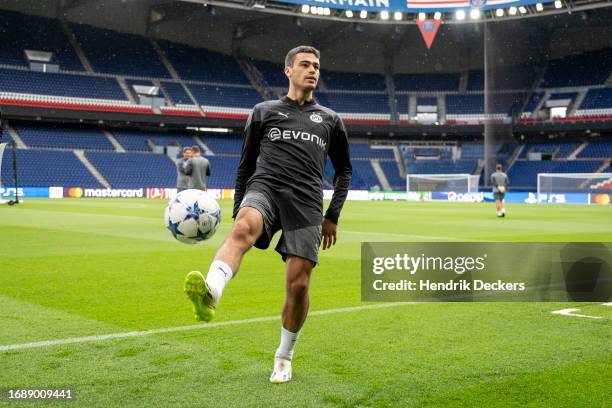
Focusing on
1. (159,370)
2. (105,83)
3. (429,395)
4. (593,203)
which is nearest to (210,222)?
(159,370)

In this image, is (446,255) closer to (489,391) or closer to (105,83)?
(489,391)

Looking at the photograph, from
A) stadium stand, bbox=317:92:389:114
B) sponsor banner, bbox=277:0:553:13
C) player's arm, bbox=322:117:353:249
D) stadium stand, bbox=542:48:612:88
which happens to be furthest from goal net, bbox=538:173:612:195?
player's arm, bbox=322:117:353:249

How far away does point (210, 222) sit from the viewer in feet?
16.8

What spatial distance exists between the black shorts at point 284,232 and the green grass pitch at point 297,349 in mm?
788

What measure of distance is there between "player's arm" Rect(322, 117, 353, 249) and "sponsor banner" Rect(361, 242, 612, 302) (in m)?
2.67

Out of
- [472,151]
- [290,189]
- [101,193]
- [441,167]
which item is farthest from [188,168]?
[472,151]

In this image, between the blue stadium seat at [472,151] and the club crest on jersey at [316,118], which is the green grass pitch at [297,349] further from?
the blue stadium seat at [472,151]

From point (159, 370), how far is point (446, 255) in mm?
6796

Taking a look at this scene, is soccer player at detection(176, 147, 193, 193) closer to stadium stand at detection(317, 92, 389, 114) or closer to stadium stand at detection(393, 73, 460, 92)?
stadium stand at detection(317, 92, 389, 114)

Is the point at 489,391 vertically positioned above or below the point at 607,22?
below

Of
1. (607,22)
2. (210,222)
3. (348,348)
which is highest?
(607,22)

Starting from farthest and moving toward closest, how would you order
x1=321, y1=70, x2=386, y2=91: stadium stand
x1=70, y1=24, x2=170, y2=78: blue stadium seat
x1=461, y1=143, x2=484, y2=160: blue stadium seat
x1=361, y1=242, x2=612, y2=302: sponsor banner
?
1. x1=321, y1=70, x2=386, y2=91: stadium stand
2. x1=461, y1=143, x2=484, y2=160: blue stadium seat
3. x1=70, y1=24, x2=170, y2=78: blue stadium seat
4. x1=361, y1=242, x2=612, y2=302: sponsor banner

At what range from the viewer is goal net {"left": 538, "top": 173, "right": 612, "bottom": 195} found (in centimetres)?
4278

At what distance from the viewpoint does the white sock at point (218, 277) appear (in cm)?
360
